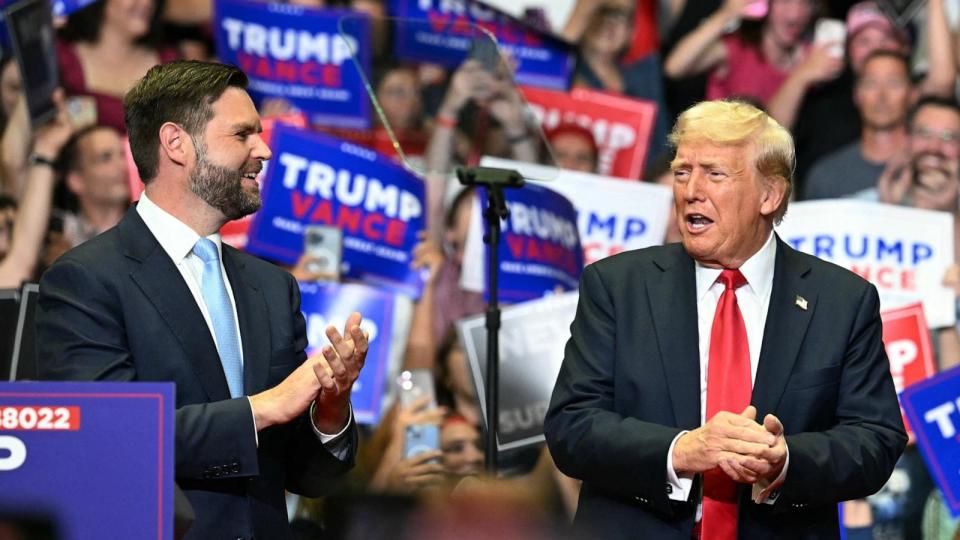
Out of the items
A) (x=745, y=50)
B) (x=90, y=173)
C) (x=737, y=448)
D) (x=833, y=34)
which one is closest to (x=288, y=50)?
(x=90, y=173)

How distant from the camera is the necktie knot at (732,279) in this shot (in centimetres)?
252

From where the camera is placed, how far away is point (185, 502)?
6.09 feet

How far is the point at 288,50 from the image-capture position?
525cm

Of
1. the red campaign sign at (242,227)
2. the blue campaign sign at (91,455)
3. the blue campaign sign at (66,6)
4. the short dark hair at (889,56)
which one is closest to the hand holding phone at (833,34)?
the short dark hair at (889,56)

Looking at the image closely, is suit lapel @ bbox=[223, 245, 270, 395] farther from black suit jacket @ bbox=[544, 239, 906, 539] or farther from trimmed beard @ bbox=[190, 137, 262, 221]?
black suit jacket @ bbox=[544, 239, 906, 539]

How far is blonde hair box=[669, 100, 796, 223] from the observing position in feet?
8.21

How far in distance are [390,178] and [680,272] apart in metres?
2.74

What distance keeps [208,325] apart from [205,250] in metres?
0.18

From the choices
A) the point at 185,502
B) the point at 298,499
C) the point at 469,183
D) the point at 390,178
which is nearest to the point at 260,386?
the point at 185,502

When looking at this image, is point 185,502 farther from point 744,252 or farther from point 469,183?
point 469,183

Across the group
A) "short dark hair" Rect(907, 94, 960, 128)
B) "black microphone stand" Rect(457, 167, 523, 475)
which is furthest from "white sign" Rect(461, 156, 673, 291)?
"black microphone stand" Rect(457, 167, 523, 475)

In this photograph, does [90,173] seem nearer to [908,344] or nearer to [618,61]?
[618,61]

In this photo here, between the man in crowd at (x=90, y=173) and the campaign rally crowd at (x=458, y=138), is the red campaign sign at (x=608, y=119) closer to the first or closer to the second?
the campaign rally crowd at (x=458, y=138)

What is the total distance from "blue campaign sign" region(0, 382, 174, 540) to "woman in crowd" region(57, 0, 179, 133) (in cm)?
376
